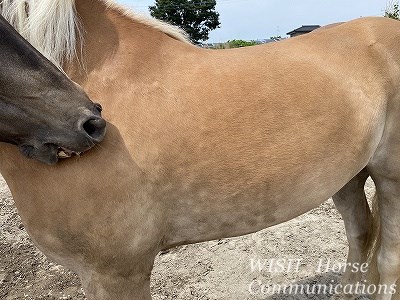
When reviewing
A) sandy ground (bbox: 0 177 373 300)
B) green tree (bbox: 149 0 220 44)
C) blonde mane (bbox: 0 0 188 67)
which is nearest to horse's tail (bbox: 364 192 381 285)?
sandy ground (bbox: 0 177 373 300)

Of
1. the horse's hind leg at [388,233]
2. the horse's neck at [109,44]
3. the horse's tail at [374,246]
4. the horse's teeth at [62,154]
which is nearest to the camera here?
the horse's teeth at [62,154]

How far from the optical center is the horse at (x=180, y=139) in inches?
48.0

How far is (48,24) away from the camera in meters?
1.23

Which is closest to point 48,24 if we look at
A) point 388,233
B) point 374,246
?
point 388,233

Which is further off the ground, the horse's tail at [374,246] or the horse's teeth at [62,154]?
the horse's teeth at [62,154]

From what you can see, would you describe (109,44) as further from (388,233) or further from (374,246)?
(374,246)

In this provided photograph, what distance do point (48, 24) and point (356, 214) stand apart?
178 centimetres

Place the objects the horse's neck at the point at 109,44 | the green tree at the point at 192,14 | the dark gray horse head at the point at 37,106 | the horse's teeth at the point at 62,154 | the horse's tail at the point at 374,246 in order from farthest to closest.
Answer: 1. the green tree at the point at 192,14
2. the horse's tail at the point at 374,246
3. the horse's neck at the point at 109,44
4. the horse's teeth at the point at 62,154
5. the dark gray horse head at the point at 37,106

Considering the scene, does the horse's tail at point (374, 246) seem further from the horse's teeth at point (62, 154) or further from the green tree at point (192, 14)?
the green tree at point (192, 14)

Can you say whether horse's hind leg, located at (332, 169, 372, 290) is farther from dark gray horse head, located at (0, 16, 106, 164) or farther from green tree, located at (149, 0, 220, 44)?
green tree, located at (149, 0, 220, 44)

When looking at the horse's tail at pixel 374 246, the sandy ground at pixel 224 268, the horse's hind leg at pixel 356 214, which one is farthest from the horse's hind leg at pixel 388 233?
the sandy ground at pixel 224 268

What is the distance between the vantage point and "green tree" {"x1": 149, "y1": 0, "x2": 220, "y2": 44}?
25.8 metres

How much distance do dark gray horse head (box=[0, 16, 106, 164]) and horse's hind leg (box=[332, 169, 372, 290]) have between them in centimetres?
156

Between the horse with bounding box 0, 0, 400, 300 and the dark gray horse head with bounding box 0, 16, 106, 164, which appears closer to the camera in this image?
the dark gray horse head with bounding box 0, 16, 106, 164
